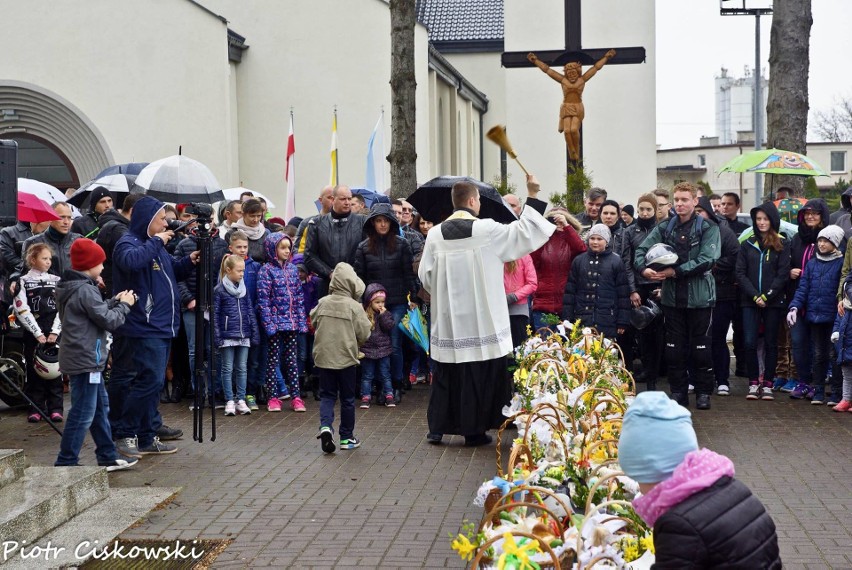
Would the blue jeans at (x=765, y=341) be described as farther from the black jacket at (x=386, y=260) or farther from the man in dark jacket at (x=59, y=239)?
the man in dark jacket at (x=59, y=239)

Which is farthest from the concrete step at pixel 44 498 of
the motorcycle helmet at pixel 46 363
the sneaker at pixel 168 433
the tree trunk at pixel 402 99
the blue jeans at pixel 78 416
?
the tree trunk at pixel 402 99

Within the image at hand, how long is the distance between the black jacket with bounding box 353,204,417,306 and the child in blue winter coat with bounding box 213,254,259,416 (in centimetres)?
129

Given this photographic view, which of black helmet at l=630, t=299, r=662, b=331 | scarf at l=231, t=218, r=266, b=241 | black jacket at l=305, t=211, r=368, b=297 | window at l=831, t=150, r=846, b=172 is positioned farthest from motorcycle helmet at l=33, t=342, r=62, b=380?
window at l=831, t=150, r=846, b=172

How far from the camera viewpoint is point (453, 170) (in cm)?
3675

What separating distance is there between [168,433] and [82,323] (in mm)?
1786

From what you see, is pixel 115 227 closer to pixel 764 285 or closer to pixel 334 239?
pixel 334 239

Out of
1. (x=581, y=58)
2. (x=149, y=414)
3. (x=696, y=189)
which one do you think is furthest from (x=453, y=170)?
(x=149, y=414)

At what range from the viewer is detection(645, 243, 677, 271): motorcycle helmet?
10703mm

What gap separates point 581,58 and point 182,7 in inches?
345

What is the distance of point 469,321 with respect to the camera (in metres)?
9.24

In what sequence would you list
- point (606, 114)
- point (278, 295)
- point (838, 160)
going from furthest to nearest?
1. point (838, 160)
2. point (606, 114)
3. point (278, 295)

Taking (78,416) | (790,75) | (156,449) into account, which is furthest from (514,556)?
(790,75)

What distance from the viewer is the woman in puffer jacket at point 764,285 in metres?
11.7

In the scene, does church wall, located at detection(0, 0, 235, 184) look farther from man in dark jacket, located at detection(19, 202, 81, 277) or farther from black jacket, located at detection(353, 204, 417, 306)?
black jacket, located at detection(353, 204, 417, 306)
